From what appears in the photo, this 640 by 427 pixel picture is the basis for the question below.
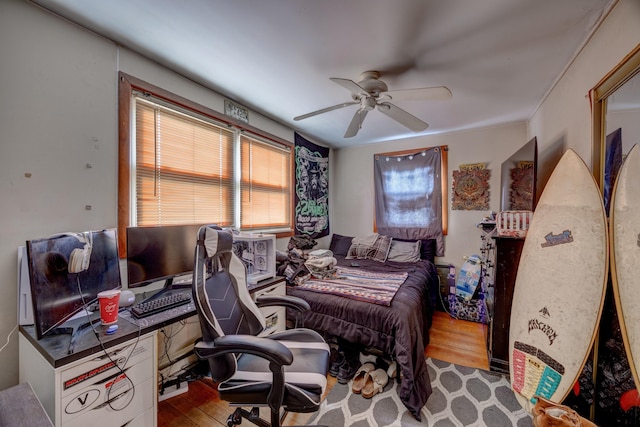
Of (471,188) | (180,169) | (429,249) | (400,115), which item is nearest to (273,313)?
(180,169)

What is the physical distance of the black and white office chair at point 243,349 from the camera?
3.42ft

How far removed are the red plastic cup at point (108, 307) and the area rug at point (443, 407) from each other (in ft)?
4.27

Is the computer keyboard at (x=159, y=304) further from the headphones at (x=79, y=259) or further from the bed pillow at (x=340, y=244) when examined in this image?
the bed pillow at (x=340, y=244)

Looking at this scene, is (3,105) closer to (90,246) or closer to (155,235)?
(90,246)

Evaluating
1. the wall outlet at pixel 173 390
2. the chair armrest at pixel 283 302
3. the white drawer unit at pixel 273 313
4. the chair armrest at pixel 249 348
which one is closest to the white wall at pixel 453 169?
the white drawer unit at pixel 273 313

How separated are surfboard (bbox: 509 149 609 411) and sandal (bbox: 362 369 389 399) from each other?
81 cm

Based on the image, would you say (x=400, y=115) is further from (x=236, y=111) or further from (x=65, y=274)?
(x=65, y=274)

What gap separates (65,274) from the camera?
45.9 inches

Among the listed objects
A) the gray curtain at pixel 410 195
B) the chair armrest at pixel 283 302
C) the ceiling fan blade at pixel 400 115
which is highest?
the ceiling fan blade at pixel 400 115

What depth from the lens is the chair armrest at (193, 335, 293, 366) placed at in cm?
99

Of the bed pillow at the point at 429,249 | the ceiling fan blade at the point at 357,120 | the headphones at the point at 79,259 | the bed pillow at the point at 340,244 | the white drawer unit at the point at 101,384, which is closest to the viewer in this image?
the white drawer unit at the point at 101,384

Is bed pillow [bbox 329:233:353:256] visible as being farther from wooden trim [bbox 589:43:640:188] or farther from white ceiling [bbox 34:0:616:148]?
wooden trim [bbox 589:43:640:188]

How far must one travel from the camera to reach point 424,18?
54.8 inches

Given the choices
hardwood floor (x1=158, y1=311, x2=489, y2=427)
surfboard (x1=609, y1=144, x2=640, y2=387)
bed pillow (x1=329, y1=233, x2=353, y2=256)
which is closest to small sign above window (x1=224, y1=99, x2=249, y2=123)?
bed pillow (x1=329, y1=233, x2=353, y2=256)
